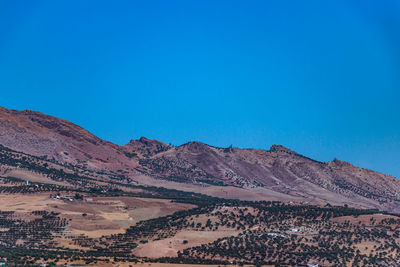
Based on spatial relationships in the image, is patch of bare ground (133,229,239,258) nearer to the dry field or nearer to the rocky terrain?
the rocky terrain

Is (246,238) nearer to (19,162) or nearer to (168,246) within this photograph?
(168,246)

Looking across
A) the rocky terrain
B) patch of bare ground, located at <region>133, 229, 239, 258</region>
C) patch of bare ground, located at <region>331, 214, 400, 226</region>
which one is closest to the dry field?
the rocky terrain

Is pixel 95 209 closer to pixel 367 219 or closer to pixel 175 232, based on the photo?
pixel 175 232

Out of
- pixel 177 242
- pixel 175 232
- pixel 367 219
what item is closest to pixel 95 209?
pixel 175 232

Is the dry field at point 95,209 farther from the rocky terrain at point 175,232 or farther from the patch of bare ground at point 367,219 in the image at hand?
the patch of bare ground at point 367,219

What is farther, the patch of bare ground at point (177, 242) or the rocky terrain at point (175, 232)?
the patch of bare ground at point (177, 242)

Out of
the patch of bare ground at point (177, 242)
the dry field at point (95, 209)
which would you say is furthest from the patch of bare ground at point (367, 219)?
the dry field at point (95, 209)

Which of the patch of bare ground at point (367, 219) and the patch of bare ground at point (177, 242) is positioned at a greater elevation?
the patch of bare ground at point (367, 219)

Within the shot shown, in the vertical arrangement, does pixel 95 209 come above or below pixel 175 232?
above

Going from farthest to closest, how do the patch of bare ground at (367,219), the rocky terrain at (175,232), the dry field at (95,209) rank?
1. the dry field at (95,209)
2. the patch of bare ground at (367,219)
3. the rocky terrain at (175,232)

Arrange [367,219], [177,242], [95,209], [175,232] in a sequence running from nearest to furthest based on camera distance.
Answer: [177,242]
[175,232]
[367,219]
[95,209]

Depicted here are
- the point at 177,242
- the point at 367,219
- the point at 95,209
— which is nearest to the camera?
the point at 177,242

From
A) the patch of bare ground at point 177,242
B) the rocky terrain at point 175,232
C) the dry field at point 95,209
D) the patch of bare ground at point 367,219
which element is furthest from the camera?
the dry field at point 95,209

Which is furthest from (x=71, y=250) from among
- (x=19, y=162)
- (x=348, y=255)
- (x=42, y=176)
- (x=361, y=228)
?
(x=19, y=162)
